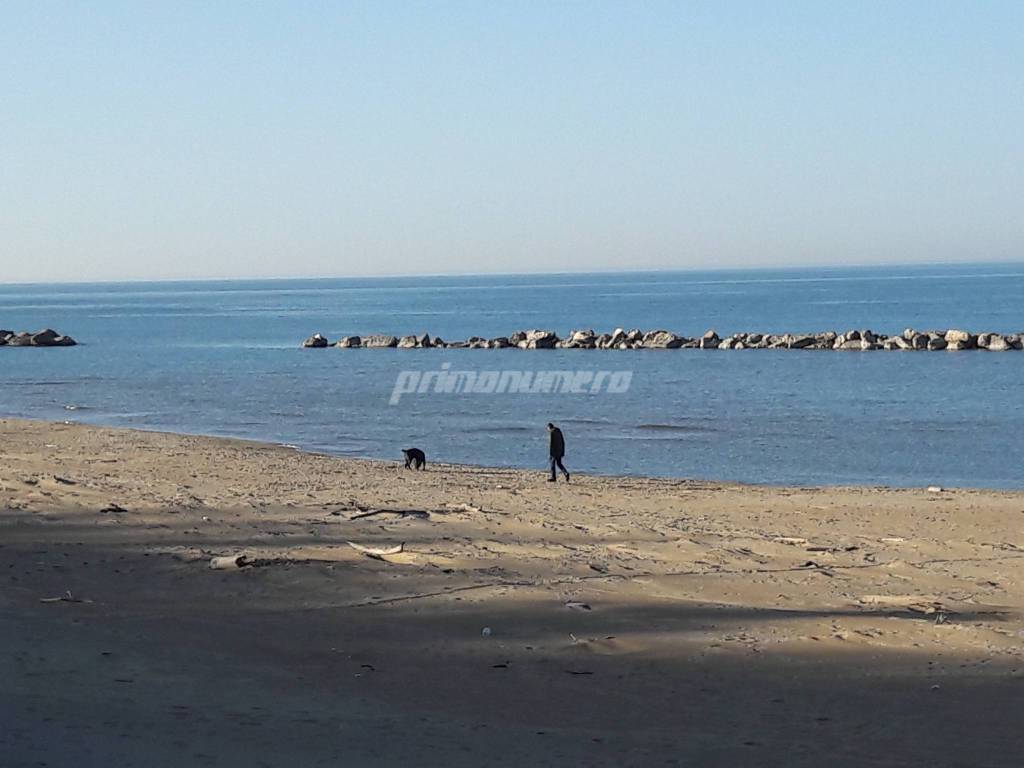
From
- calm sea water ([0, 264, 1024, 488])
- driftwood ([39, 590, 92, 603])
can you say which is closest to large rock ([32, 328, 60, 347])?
calm sea water ([0, 264, 1024, 488])

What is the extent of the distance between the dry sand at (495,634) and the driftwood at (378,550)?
0.50 feet

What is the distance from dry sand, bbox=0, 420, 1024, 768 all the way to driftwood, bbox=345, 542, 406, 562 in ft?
0.50

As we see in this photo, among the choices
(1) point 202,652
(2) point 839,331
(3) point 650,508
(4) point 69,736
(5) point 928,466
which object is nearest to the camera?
(4) point 69,736

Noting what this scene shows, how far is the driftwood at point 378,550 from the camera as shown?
1490 cm

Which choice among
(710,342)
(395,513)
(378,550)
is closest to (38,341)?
(710,342)

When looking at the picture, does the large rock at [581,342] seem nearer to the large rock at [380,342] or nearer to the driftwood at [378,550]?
the large rock at [380,342]

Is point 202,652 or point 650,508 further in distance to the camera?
point 650,508

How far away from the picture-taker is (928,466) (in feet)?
97.8

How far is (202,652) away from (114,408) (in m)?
37.9

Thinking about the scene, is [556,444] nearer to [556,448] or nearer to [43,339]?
[556,448]

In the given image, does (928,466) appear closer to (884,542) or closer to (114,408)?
(884,542)

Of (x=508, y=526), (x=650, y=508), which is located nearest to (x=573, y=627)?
(x=508, y=526)

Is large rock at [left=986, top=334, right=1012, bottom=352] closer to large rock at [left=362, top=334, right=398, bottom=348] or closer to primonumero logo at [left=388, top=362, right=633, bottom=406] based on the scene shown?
primonumero logo at [left=388, top=362, right=633, bottom=406]

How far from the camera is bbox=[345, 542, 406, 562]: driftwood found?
1490 cm
